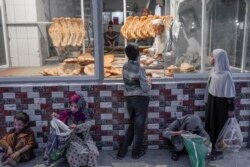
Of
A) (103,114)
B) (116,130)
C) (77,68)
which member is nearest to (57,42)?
(77,68)

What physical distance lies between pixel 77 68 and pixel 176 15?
1677 millimetres

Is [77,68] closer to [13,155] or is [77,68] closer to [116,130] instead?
[116,130]

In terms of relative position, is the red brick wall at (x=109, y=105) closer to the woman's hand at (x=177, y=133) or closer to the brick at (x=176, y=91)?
the brick at (x=176, y=91)

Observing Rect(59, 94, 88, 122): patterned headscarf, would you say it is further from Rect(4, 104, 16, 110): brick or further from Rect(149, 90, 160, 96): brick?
Rect(149, 90, 160, 96): brick

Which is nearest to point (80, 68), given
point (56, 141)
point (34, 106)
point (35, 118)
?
point (34, 106)

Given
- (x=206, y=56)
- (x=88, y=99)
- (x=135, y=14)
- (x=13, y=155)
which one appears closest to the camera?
(x=13, y=155)

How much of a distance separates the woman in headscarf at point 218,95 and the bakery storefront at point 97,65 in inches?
9.1

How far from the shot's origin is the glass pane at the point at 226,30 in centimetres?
380

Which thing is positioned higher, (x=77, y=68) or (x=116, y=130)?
(x=77, y=68)

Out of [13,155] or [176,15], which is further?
[176,15]

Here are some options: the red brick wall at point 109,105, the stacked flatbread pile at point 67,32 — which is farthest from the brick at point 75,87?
the stacked flatbread pile at point 67,32

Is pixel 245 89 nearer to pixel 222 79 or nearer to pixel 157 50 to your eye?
pixel 222 79

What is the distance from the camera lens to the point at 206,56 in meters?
3.82

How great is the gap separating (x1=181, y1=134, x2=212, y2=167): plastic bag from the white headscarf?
0.58 meters
